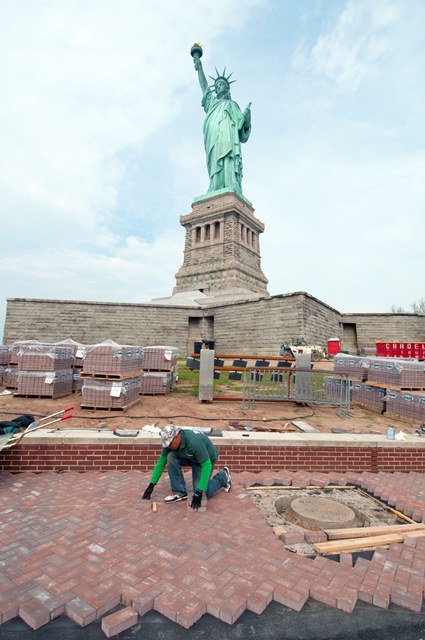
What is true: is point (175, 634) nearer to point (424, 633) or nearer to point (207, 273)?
point (424, 633)

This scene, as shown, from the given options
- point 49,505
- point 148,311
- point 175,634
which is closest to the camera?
point 175,634

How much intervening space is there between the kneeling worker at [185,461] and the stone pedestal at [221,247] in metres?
33.0

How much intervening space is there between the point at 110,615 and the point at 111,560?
0.71m

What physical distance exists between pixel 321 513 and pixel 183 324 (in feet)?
87.4

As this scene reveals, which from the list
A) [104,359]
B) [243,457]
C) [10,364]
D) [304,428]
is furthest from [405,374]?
[10,364]

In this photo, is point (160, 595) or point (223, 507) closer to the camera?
point (160, 595)

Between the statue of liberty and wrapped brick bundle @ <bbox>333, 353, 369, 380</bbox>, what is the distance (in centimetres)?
3450

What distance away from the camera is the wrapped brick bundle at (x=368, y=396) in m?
9.73

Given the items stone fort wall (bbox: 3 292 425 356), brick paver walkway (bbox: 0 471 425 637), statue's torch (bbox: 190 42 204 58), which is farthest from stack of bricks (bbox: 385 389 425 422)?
statue's torch (bbox: 190 42 204 58)

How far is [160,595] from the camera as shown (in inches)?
110

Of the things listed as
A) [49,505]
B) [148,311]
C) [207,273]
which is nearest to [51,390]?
[49,505]

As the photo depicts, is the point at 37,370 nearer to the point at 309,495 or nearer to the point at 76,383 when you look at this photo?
the point at 76,383

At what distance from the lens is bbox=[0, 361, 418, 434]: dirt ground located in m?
7.74

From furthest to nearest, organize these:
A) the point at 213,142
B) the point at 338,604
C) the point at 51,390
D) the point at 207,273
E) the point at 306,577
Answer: the point at 213,142, the point at 207,273, the point at 51,390, the point at 306,577, the point at 338,604
